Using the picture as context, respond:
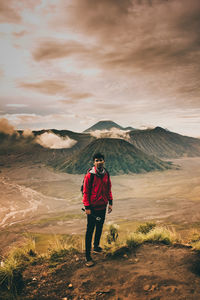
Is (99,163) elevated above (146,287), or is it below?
above

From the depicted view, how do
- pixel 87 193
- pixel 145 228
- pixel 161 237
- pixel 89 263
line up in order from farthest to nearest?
pixel 145 228, pixel 161 237, pixel 87 193, pixel 89 263

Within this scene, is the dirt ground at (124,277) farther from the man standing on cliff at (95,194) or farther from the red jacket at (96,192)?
the red jacket at (96,192)

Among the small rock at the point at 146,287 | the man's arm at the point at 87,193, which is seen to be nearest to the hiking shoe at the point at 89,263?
the man's arm at the point at 87,193

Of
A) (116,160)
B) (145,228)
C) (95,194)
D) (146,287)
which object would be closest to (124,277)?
(146,287)

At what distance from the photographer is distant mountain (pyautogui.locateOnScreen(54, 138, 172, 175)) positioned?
399ft

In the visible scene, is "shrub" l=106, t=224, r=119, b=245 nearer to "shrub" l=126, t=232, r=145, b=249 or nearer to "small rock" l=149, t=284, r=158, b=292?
"shrub" l=126, t=232, r=145, b=249

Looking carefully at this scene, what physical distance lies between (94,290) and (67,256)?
5.59 ft

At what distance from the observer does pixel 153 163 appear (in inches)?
5022

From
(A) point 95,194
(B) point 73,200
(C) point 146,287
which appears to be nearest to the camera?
(C) point 146,287

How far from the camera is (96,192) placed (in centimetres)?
460

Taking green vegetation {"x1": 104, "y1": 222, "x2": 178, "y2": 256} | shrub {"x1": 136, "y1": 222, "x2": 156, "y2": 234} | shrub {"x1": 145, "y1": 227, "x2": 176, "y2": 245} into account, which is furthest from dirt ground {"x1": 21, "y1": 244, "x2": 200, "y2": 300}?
shrub {"x1": 136, "y1": 222, "x2": 156, "y2": 234}

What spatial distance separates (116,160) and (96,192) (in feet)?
403

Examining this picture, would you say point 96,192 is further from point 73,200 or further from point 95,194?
point 73,200

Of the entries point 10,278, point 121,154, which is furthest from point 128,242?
point 121,154
